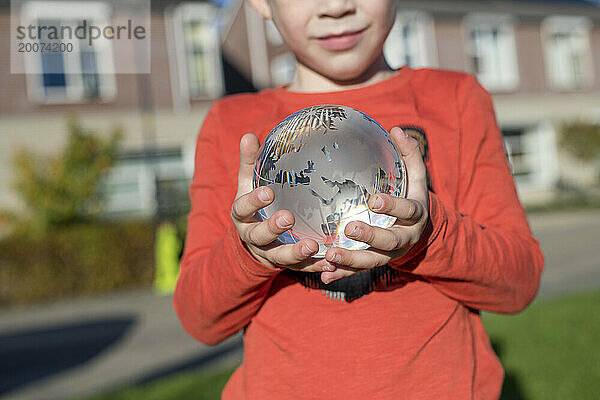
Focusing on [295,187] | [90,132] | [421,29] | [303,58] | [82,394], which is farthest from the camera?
[421,29]

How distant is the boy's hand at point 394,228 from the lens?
104 cm

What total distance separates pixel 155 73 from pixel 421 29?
1030 centimetres

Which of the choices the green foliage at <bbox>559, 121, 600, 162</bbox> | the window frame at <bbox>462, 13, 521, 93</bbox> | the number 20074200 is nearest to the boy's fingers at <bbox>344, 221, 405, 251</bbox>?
the number 20074200

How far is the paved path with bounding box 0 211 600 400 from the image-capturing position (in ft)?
21.0

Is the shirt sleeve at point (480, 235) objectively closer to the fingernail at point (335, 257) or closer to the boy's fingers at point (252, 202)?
the fingernail at point (335, 257)

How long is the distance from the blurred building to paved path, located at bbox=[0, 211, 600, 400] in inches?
182

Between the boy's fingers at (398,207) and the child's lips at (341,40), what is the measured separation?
610mm

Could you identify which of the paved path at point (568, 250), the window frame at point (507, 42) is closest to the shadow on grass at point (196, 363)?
the paved path at point (568, 250)

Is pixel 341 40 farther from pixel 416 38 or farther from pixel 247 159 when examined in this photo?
pixel 416 38

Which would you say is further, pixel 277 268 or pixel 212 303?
pixel 212 303

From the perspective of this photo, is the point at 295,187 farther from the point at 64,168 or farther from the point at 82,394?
the point at 64,168

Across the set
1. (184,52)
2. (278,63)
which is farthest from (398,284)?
(278,63)

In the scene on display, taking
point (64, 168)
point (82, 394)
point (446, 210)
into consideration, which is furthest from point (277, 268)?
point (64, 168)

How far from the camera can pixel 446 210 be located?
4.17 feet
